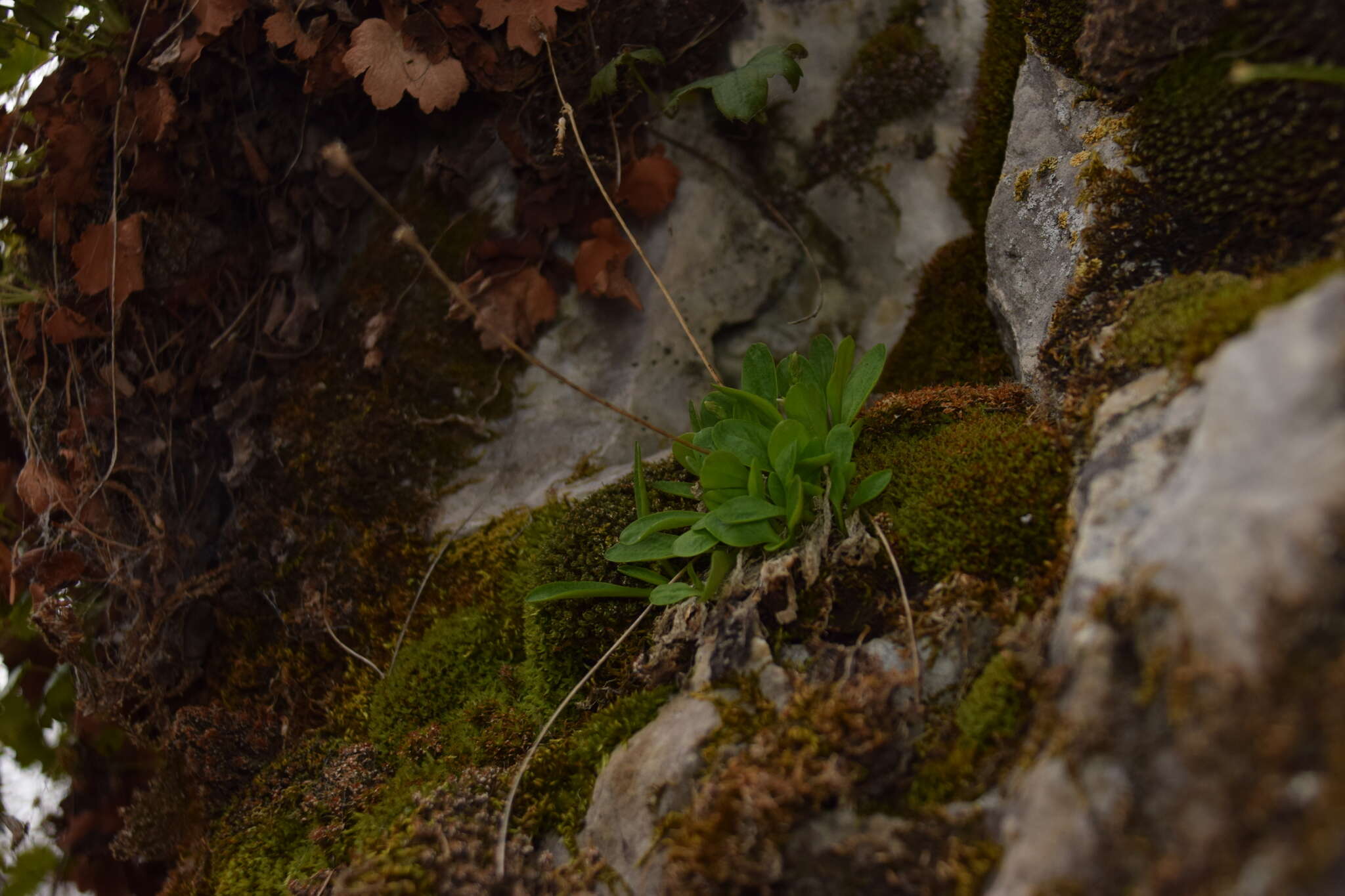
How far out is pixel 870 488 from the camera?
2.04 meters

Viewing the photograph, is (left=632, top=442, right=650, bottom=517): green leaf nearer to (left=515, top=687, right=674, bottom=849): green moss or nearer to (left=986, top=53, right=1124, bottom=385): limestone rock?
(left=515, top=687, right=674, bottom=849): green moss

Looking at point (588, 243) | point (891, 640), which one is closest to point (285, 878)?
point (891, 640)

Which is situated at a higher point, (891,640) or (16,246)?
(16,246)

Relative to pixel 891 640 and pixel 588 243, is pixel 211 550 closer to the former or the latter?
pixel 588 243

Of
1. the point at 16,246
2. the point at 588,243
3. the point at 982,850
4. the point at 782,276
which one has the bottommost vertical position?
the point at 982,850

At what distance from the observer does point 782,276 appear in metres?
3.30

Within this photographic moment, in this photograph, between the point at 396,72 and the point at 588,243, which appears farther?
the point at 588,243

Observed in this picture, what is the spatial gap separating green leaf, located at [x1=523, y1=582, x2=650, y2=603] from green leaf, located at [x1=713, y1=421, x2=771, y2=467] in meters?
0.45

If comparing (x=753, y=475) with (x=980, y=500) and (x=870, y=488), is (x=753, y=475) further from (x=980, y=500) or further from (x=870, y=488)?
(x=980, y=500)

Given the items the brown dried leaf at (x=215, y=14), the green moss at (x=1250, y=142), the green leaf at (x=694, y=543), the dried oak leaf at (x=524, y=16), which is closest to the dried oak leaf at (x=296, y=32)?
the brown dried leaf at (x=215, y=14)

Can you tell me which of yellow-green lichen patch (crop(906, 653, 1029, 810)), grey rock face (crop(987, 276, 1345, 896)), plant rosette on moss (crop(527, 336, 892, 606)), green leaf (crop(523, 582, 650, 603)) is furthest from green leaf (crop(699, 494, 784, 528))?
grey rock face (crop(987, 276, 1345, 896))

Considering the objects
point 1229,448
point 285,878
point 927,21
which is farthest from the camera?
point 927,21

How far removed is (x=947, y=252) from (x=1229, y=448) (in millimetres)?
2000

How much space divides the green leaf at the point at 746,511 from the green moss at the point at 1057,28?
1.49 m
